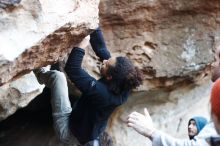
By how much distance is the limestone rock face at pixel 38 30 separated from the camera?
1.43 m

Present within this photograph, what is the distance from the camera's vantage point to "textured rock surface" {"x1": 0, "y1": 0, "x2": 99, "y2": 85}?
4.70 ft

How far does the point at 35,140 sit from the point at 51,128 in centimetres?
16

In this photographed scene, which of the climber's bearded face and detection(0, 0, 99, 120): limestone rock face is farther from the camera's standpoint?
the climber's bearded face

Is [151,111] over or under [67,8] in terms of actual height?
under

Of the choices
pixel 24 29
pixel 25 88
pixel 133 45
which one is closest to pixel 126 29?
pixel 133 45

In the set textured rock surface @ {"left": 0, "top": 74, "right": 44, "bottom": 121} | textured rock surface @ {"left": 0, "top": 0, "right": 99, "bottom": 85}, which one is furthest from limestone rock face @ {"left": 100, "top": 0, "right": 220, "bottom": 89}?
textured rock surface @ {"left": 0, "top": 0, "right": 99, "bottom": 85}

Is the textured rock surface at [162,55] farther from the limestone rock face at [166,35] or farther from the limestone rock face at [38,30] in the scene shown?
the limestone rock face at [38,30]

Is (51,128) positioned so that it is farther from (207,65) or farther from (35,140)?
(207,65)

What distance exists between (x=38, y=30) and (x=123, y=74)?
427mm

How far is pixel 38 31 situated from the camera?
1506 mm

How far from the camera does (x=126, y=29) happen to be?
2.81 metres

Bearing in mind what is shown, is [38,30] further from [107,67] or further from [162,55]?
[162,55]

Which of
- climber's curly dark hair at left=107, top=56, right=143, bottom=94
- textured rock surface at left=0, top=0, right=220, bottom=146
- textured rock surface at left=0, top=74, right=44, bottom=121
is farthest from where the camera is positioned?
textured rock surface at left=0, top=0, right=220, bottom=146

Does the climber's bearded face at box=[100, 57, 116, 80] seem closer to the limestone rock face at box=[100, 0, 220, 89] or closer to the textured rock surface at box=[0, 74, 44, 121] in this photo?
the textured rock surface at box=[0, 74, 44, 121]
